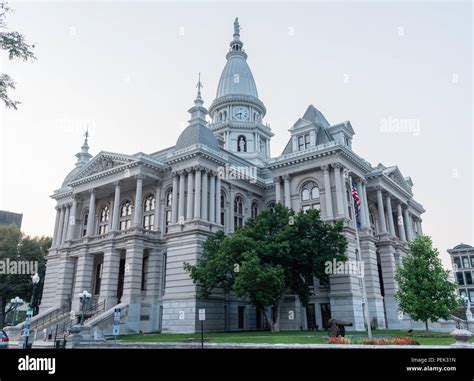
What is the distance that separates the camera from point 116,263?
4416 centimetres

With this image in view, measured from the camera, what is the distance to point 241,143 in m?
69.9

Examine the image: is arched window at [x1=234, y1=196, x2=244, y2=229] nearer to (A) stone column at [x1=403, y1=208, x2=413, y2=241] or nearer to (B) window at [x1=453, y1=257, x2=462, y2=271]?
(A) stone column at [x1=403, y1=208, x2=413, y2=241]

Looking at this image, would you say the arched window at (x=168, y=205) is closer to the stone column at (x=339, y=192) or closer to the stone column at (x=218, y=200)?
the stone column at (x=218, y=200)

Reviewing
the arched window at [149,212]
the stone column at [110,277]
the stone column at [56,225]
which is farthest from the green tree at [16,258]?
the arched window at [149,212]

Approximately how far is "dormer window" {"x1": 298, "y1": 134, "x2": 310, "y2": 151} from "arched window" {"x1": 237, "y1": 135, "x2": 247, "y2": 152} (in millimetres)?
22341

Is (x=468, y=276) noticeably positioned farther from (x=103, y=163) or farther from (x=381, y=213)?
(x=103, y=163)

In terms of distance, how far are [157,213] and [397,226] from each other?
110 feet

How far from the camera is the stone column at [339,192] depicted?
41.6m

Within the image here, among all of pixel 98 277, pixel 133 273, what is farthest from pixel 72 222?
pixel 133 273

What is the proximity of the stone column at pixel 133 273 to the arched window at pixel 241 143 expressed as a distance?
31.6 metres
